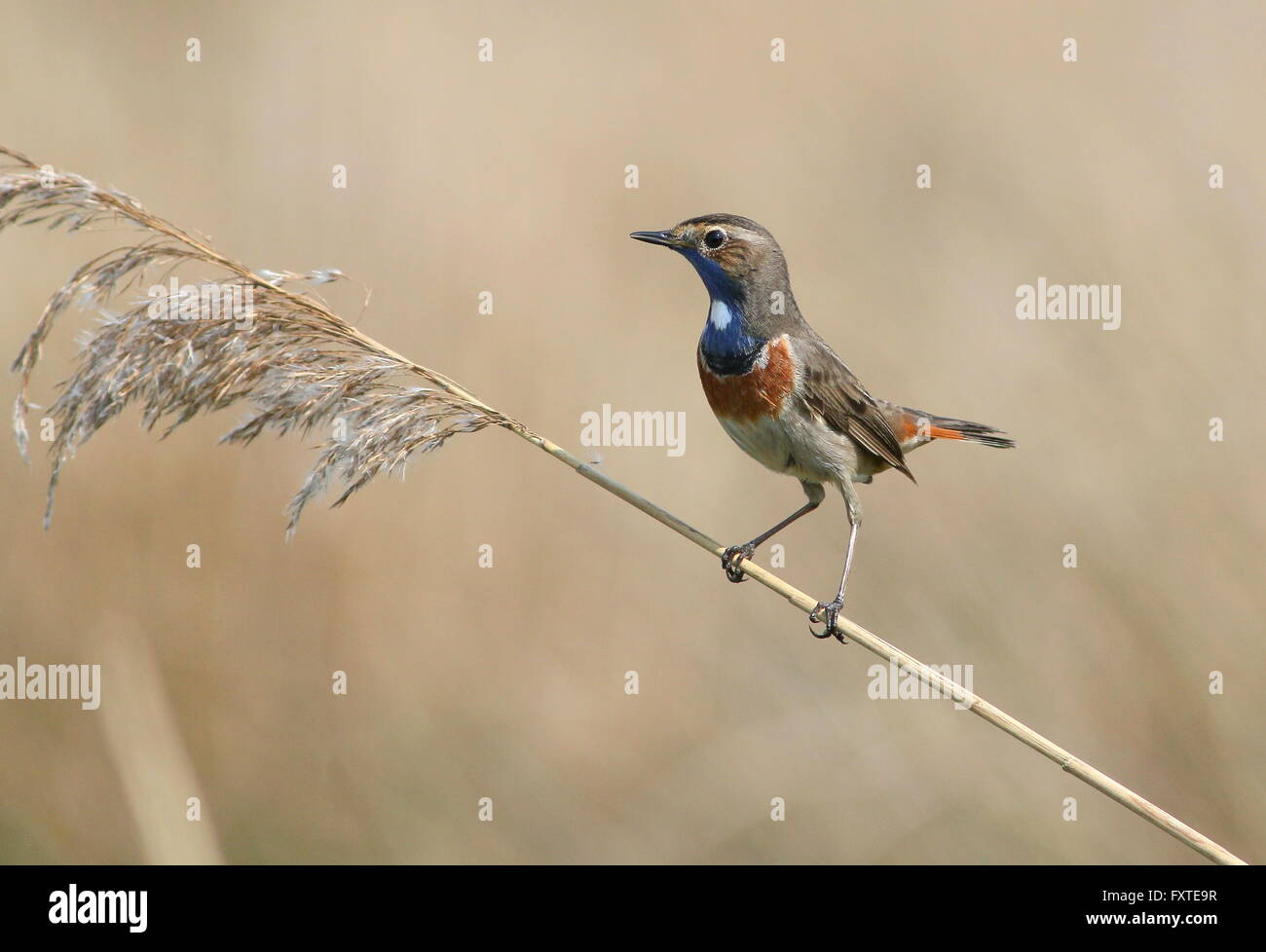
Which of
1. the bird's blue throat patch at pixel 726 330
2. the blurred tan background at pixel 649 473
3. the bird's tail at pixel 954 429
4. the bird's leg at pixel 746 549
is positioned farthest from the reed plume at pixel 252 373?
the bird's tail at pixel 954 429

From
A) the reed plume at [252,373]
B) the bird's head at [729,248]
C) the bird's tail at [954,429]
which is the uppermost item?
the bird's head at [729,248]

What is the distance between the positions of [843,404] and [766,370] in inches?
15.8

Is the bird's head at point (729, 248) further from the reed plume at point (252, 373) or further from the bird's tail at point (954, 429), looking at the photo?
the reed plume at point (252, 373)

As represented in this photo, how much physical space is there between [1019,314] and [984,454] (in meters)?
0.70

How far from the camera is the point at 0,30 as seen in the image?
6.39 m

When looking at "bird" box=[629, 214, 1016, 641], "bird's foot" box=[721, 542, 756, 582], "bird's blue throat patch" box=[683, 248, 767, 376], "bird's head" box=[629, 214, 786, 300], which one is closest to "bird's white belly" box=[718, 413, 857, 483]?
"bird" box=[629, 214, 1016, 641]

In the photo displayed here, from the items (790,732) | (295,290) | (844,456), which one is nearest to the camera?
(295,290)

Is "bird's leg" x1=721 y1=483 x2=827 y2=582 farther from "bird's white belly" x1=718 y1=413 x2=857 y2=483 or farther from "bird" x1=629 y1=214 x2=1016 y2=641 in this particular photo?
"bird's white belly" x1=718 y1=413 x2=857 y2=483

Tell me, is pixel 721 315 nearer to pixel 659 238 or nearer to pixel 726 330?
pixel 726 330

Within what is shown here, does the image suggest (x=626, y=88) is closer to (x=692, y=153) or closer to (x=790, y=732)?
(x=692, y=153)

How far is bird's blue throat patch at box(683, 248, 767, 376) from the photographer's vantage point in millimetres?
4656

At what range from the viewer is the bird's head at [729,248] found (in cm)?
463

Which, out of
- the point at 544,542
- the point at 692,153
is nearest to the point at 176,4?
the point at 692,153

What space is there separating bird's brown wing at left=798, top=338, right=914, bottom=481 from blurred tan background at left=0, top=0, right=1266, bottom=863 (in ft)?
2.42
